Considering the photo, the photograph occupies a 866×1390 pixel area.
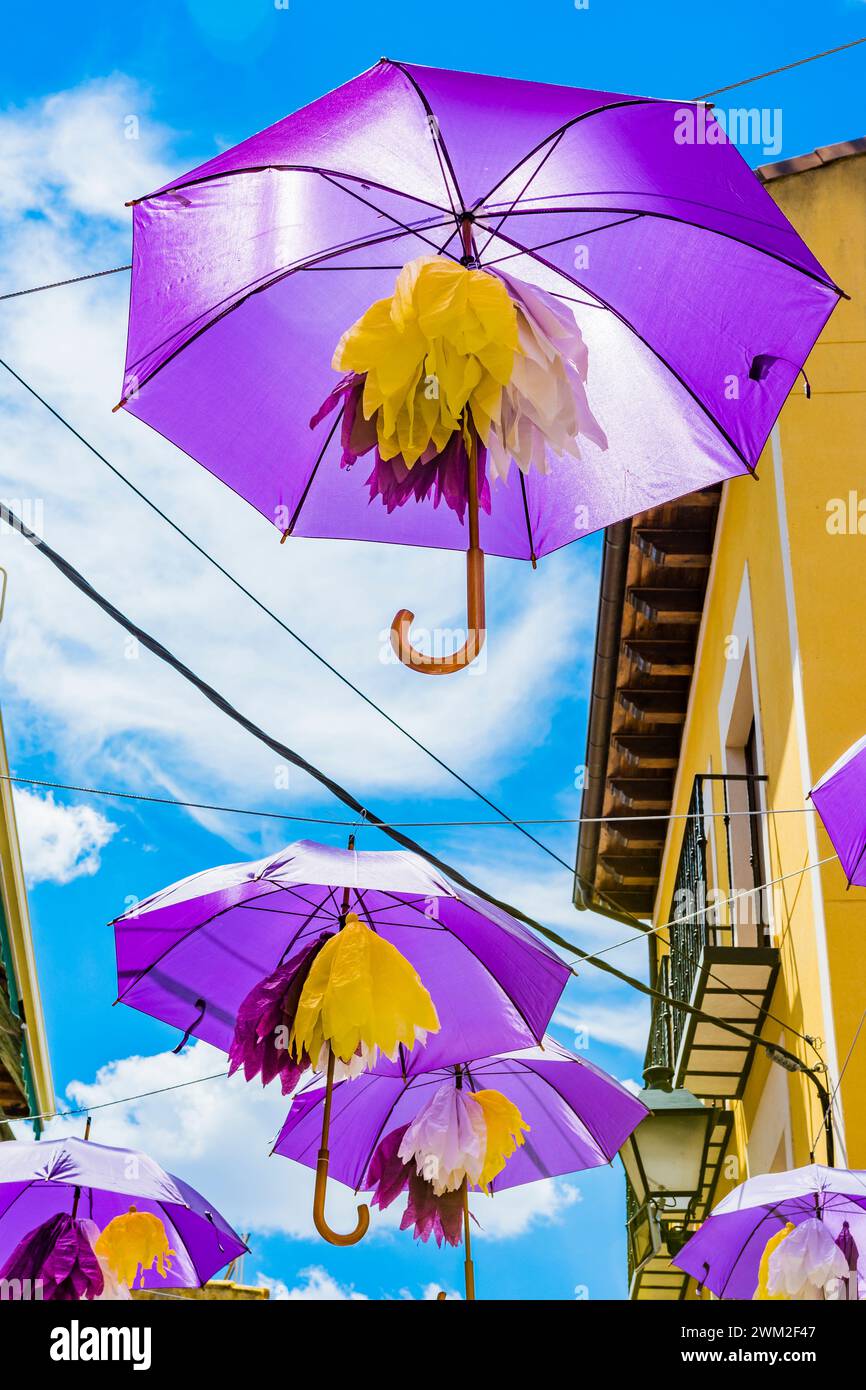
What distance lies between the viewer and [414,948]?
5746 millimetres

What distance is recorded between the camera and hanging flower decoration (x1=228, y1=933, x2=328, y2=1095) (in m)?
4.38

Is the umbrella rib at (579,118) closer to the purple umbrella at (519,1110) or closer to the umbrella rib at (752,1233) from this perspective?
the umbrella rib at (752,1233)

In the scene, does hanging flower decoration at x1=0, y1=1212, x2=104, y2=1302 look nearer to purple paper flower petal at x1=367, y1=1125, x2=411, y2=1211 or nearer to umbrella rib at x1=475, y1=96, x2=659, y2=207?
purple paper flower petal at x1=367, y1=1125, x2=411, y2=1211

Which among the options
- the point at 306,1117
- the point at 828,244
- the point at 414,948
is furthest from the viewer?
the point at 828,244

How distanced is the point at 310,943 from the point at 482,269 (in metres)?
2.97

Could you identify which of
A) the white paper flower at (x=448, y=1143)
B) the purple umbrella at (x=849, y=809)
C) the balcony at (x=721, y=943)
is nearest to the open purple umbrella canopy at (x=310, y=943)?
the white paper flower at (x=448, y=1143)

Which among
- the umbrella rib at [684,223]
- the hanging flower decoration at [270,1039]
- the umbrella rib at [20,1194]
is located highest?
the umbrella rib at [684,223]

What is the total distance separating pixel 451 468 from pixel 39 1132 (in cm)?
1606

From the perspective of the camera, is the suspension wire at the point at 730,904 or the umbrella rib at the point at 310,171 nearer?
the umbrella rib at the point at 310,171

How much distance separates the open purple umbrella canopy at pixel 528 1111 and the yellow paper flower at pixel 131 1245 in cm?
125

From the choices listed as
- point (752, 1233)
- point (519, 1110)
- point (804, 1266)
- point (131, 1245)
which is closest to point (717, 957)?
point (519, 1110)

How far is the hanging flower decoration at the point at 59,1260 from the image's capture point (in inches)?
211

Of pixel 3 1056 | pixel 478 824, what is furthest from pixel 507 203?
pixel 3 1056
